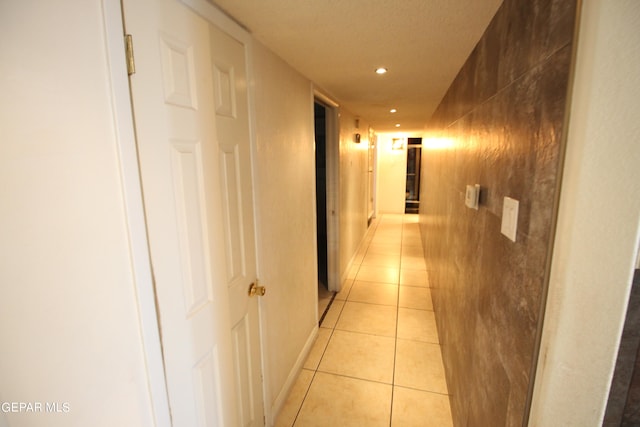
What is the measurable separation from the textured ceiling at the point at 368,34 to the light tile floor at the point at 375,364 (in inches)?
87.2

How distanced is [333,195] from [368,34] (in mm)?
2065

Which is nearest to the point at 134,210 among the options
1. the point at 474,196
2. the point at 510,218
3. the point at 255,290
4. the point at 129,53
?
the point at 129,53

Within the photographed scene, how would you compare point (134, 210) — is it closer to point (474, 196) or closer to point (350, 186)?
point (474, 196)

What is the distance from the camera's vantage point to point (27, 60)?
694mm

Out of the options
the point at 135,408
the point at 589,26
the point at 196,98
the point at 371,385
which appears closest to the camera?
the point at 589,26

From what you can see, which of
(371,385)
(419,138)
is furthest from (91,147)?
(419,138)

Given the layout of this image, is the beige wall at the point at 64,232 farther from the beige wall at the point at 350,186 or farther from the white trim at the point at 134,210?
the beige wall at the point at 350,186

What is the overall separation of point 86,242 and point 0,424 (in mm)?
713

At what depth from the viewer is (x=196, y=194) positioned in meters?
1.00

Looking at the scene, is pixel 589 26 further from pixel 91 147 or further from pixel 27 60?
pixel 27 60

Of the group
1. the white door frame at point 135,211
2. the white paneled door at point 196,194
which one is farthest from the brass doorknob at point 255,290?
the white door frame at point 135,211

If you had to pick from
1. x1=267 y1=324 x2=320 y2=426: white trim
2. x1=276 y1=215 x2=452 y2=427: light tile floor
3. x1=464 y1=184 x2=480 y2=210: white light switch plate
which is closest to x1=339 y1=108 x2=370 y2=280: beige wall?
x1=276 y1=215 x2=452 y2=427: light tile floor

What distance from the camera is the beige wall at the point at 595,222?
549mm

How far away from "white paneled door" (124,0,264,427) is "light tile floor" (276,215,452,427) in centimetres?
76
